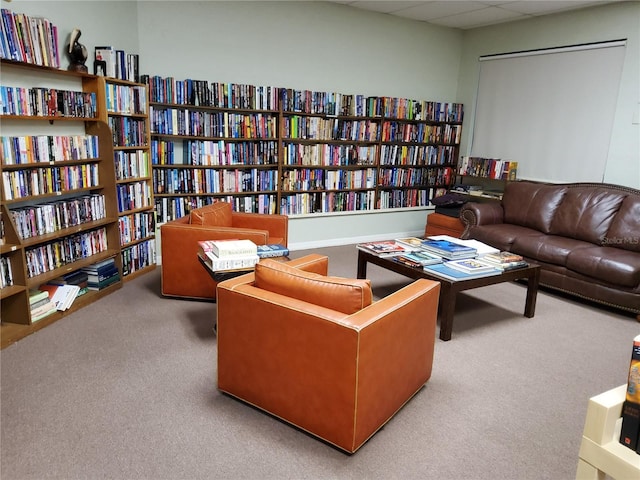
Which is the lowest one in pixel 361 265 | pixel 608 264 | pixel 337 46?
pixel 361 265

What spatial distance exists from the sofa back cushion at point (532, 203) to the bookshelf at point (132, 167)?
3.82 m

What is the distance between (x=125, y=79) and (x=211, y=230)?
1.66 metres

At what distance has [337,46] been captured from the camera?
5.41 m

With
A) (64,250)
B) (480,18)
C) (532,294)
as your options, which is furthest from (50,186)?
(480,18)

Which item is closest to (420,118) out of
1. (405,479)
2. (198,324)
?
(198,324)

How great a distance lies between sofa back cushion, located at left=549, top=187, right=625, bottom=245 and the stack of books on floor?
4.21 m

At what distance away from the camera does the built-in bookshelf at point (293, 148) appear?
455cm

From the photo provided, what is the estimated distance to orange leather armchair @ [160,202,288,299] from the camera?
3480 millimetres

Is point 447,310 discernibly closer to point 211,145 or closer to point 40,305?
point 40,305

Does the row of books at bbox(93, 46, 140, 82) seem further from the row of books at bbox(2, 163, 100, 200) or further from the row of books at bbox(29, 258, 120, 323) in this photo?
the row of books at bbox(29, 258, 120, 323)

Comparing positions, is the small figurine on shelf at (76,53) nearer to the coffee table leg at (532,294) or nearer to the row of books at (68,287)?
the row of books at (68,287)

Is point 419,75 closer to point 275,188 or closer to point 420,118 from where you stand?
point 420,118

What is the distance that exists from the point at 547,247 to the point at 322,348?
3.06 meters

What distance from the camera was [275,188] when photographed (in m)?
5.18
